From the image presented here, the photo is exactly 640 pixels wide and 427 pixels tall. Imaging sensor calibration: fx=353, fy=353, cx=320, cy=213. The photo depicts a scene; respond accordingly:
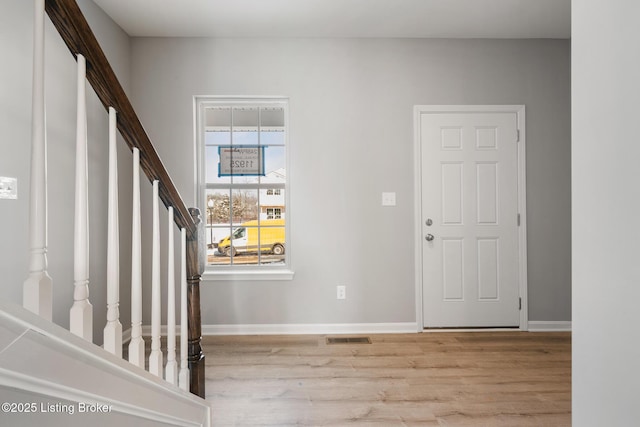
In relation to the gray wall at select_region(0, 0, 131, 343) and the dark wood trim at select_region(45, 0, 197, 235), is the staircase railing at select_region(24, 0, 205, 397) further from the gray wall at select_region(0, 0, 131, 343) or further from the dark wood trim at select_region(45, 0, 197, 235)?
the gray wall at select_region(0, 0, 131, 343)

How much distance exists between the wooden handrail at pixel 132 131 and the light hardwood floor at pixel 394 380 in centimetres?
61

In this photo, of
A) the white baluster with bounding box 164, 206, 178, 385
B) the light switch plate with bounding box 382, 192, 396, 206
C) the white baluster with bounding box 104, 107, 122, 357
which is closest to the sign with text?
the light switch plate with bounding box 382, 192, 396, 206

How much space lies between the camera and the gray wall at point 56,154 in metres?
1.86

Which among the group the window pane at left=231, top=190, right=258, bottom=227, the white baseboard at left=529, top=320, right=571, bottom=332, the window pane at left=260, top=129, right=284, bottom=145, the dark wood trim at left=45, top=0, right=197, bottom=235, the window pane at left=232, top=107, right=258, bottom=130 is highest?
the window pane at left=232, top=107, right=258, bottom=130

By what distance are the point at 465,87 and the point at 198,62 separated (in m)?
2.55

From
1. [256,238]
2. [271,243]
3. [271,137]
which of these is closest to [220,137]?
[271,137]

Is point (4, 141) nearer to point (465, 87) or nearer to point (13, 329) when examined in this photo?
point (13, 329)

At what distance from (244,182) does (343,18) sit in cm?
170

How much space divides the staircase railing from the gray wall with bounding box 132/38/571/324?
6.24ft

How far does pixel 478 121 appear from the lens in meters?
3.38

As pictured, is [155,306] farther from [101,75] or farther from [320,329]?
[320,329]

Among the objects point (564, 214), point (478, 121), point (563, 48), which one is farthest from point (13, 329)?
point (563, 48)

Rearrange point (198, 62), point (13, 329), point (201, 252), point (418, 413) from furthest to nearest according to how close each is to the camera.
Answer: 1. point (198, 62)
2. point (418, 413)
3. point (201, 252)
4. point (13, 329)

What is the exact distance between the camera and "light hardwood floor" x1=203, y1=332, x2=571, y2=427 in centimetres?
193
